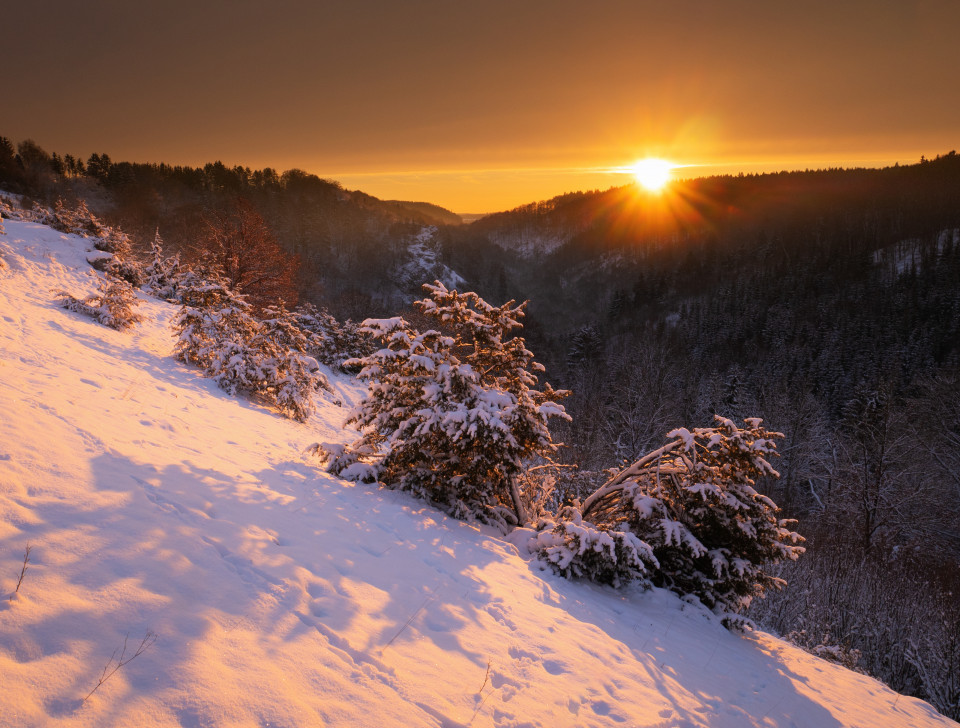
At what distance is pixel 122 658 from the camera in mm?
2262

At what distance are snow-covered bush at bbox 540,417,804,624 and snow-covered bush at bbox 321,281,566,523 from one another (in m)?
1.51

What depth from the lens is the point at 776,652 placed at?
21.6 feet

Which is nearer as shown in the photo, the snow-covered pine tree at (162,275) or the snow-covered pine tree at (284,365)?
the snow-covered pine tree at (284,365)

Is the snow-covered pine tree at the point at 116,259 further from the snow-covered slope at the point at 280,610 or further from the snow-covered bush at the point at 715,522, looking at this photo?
the snow-covered bush at the point at 715,522

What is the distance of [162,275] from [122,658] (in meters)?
22.6

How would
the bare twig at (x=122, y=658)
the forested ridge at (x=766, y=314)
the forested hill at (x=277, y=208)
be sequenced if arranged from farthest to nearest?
the forested hill at (x=277, y=208) → the forested ridge at (x=766, y=314) → the bare twig at (x=122, y=658)

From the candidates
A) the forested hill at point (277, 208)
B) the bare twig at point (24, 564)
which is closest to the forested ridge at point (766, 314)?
the forested hill at point (277, 208)

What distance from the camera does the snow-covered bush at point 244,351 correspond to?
37.0 feet

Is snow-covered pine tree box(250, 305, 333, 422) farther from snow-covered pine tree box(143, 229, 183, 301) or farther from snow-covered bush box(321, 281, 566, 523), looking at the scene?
snow-covered pine tree box(143, 229, 183, 301)

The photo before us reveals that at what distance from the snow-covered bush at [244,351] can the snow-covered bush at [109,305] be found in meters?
1.12

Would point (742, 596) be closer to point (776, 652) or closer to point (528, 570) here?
point (776, 652)

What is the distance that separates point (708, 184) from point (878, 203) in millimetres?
64989

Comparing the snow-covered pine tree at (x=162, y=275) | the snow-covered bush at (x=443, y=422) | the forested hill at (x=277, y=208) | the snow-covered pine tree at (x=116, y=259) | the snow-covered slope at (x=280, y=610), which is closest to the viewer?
the snow-covered slope at (x=280, y=610)

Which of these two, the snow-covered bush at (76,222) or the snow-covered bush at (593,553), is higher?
the snow-covered bush at (76,222)
